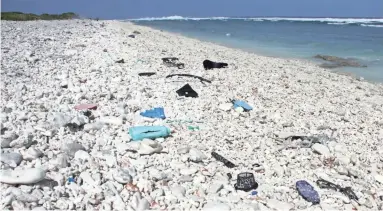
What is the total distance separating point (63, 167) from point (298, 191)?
2.63 metres

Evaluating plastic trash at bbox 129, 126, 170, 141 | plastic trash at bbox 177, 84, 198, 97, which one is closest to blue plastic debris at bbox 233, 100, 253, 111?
plastic trash at bbox 177, 84, 198, 97

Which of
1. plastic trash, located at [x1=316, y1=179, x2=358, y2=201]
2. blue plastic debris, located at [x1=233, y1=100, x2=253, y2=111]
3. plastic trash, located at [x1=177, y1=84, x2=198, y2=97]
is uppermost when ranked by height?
plastic trash, located at [x1=177, y1=84, x2=198, y2=97]

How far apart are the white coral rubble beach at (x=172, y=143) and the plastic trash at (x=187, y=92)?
147 mm

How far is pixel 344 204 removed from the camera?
13.0ft

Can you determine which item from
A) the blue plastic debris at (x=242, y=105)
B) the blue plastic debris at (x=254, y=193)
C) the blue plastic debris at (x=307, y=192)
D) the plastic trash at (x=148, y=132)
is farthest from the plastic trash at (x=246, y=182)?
the blue plastic debris at (x=242, y=105)

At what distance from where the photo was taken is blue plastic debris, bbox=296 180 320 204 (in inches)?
155

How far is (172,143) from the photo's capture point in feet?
15.9

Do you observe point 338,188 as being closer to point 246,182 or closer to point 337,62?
point 246,182

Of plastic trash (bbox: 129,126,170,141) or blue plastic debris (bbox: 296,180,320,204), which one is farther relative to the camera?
plastic trash (bbox: 129,126,170,141)

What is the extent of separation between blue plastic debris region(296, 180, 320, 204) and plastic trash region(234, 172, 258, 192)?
0.52m

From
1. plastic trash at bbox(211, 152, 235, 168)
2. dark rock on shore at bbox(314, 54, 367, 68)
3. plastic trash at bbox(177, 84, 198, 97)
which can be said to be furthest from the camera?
dark rock on shore at bbox(314, 54, 367, 68)

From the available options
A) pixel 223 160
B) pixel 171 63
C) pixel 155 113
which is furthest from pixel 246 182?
pixel 171 63

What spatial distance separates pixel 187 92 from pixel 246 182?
3.28 metres

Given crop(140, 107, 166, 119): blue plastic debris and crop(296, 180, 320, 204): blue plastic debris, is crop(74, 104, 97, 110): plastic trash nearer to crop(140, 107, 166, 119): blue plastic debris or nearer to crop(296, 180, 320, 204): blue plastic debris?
crop(140, 107, 166, 119): blue plastic debris
